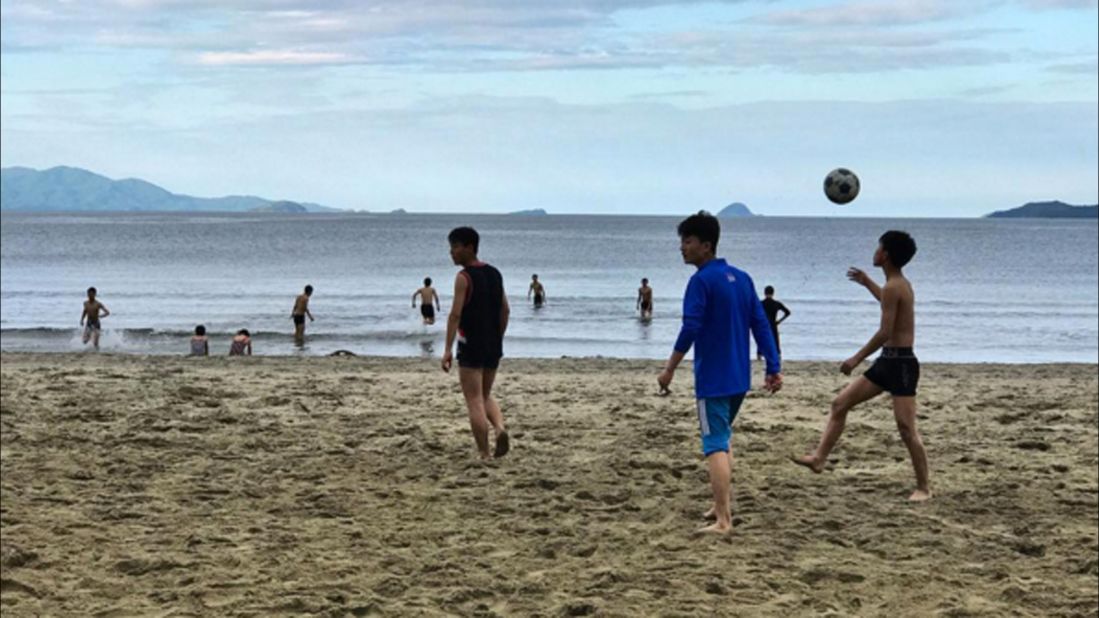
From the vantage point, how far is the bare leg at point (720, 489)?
6.70 metres

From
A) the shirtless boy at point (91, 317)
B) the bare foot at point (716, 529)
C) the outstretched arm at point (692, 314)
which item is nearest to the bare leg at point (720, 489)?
the bare foot at point (716, 529)

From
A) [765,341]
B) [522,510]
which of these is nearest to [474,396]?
[522,510]

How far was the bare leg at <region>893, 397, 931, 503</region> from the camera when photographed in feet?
24.7

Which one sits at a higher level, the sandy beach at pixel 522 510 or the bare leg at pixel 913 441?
the bare leg at pixel 913 441

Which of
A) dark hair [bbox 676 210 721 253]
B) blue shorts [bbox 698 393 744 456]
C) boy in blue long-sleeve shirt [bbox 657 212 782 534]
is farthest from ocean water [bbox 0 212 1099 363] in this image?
dark hair [bbox 676 210 721 253]

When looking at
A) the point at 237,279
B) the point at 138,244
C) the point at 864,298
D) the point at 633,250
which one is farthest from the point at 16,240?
the point at 864,298

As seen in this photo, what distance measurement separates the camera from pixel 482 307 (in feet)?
26.0

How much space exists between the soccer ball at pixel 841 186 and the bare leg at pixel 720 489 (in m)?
2.76

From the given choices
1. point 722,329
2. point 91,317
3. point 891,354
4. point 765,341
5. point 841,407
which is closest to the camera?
point 722,329

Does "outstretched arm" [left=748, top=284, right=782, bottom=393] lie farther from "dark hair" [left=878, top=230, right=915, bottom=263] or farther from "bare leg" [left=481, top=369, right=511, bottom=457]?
"bare leg" [left=481, top=369, right=511, bottom=457]

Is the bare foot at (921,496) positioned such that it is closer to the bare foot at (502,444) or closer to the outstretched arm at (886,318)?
the outstretched arm at (886,318)

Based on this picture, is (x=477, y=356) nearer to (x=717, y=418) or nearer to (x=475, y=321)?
(x=475, y=321)

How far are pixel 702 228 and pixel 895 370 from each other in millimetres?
1874

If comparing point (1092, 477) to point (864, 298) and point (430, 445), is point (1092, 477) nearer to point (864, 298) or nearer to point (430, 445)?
point (430, 445)
